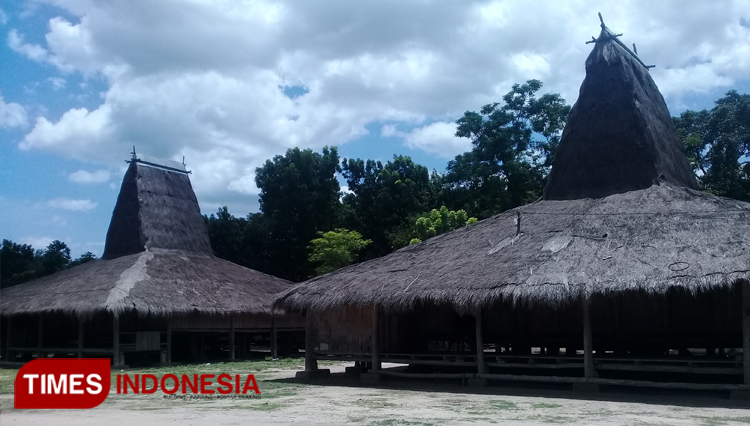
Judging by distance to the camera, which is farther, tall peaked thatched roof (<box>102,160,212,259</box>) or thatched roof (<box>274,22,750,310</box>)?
tall peaked thatched roof (<box>102,160,212,259</box>)

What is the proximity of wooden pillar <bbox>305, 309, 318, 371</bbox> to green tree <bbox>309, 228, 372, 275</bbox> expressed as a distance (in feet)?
48.8

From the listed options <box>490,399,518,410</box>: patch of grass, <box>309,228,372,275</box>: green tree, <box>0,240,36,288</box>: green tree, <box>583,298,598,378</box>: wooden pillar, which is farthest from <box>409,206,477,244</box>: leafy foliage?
<box>0,240,36,288</box>: green tree

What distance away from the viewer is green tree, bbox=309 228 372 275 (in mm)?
32500

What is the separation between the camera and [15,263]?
3703 cm

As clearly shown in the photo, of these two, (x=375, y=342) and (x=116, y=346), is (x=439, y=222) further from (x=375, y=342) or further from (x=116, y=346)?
(x=375, y=342)

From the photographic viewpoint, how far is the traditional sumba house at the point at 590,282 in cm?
1234

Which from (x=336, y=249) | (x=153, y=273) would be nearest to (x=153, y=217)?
(x=153, y=273)

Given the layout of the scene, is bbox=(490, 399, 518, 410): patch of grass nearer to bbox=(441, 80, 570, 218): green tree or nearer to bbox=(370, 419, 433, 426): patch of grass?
bbox=(370, 419, 433, 426): patch of grass

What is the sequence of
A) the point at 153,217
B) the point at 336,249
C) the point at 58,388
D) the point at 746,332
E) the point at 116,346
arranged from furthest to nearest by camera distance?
the point at 336,249 < the point at 153,217 < the point at 116,346 < the point at 746,332 < the point at 58,388

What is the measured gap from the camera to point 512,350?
53.2ft

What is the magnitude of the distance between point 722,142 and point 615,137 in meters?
14.6

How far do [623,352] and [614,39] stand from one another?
27.9ft

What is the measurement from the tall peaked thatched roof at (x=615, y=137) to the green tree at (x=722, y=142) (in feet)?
36.3

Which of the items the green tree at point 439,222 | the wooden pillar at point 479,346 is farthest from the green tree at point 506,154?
the wooden pillar at point 479,346
